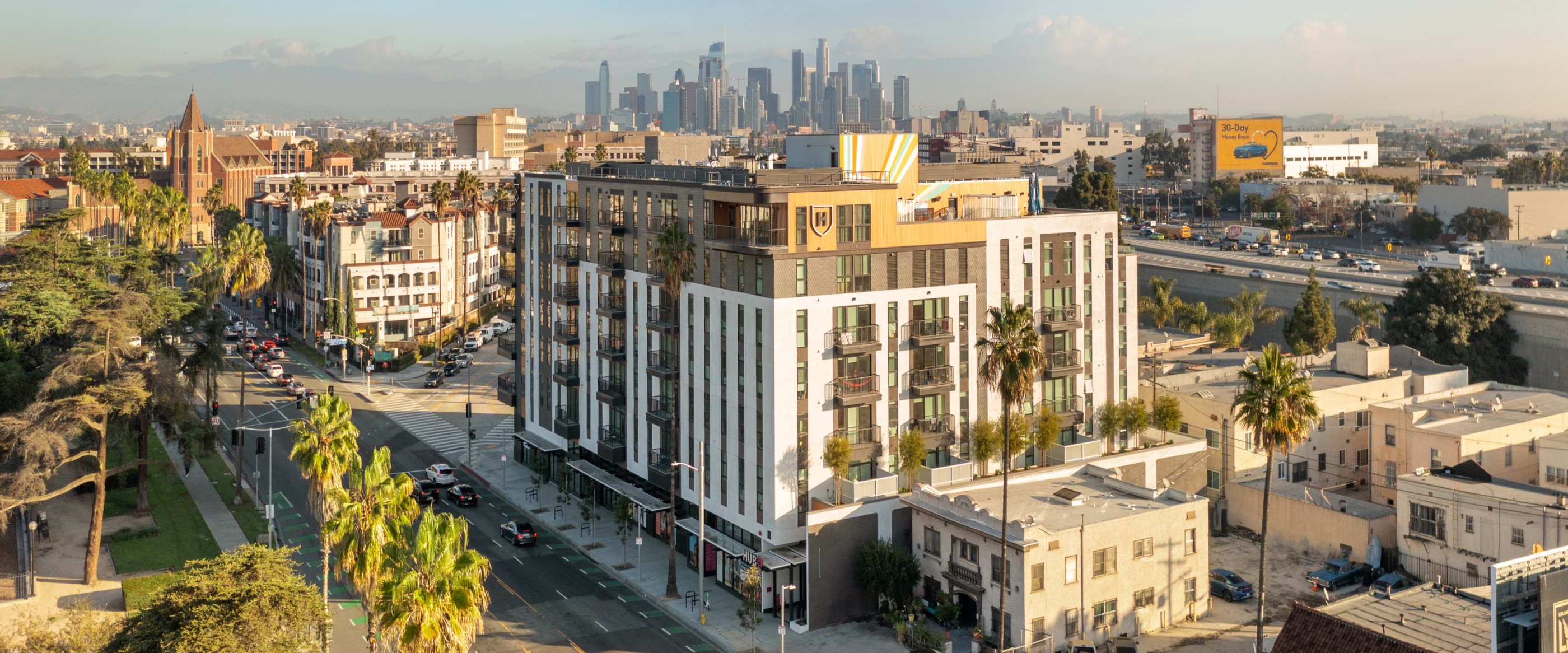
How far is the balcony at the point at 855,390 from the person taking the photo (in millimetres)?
62625

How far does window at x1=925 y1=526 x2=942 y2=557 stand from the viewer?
2387 inches

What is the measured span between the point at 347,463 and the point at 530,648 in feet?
39.6

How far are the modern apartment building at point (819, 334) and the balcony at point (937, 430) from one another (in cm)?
11

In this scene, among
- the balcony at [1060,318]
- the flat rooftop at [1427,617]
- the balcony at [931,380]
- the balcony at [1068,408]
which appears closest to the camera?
the flat rooftop at [1427,617]

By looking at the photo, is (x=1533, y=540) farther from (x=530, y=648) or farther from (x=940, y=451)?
(x=530, y=648)

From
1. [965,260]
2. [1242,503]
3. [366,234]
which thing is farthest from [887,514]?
[366,234]

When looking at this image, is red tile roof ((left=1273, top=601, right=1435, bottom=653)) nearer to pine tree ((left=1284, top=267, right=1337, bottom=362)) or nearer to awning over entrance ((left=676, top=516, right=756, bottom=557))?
awning over entrance ((left=676, top=516, right=756, bottom=557))

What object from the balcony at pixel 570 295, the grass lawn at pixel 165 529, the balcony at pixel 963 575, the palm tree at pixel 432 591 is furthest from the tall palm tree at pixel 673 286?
the grass lawn at pixel 165 529

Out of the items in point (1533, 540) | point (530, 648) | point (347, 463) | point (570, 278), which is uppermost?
point (570, 278)

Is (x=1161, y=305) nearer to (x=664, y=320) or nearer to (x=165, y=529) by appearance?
(x=664, y=320)

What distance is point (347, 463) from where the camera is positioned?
53.2 metres

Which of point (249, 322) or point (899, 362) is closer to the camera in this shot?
point (899, 362)

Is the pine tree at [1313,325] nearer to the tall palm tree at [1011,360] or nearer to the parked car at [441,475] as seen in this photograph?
the tall palm tree at [1011,360]

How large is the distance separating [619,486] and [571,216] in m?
18.8
